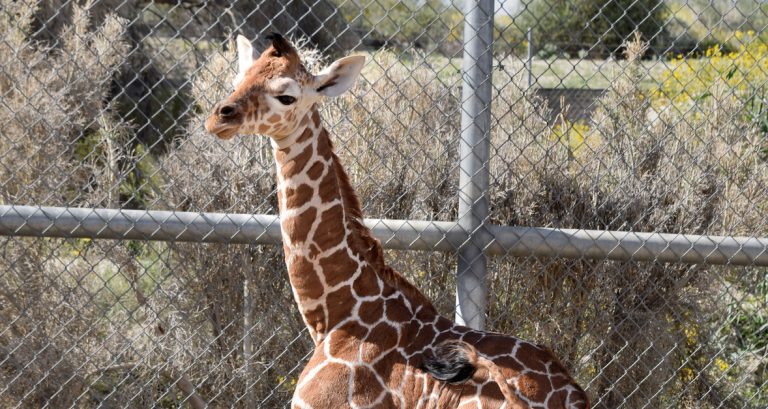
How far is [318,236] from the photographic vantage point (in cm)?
324

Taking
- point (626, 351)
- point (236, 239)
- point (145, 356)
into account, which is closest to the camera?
point (236, 239)

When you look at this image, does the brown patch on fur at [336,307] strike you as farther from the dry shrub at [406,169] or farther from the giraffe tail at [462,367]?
the dry shrub at [406,169]

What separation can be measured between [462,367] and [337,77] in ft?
3.83

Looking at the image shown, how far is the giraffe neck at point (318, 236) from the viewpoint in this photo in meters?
3.21

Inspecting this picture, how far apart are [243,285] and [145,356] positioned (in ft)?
2.06

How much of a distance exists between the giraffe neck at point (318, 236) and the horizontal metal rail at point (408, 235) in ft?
1.40

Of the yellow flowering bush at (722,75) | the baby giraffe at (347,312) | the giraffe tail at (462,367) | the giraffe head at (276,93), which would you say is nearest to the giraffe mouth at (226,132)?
the giraffe head at (276,93)

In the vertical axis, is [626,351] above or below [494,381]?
below

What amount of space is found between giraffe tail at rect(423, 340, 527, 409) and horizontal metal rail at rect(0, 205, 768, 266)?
2.37 ft

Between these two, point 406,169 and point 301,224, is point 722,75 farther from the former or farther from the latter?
point 301,224

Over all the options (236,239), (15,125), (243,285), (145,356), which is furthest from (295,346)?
(15,125)

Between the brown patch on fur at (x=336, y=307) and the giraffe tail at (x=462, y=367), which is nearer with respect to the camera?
the giraffe tail at (x=462, y=367)

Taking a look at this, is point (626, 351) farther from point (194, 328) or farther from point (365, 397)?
point (194, 328)

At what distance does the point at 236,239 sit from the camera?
3648mm
